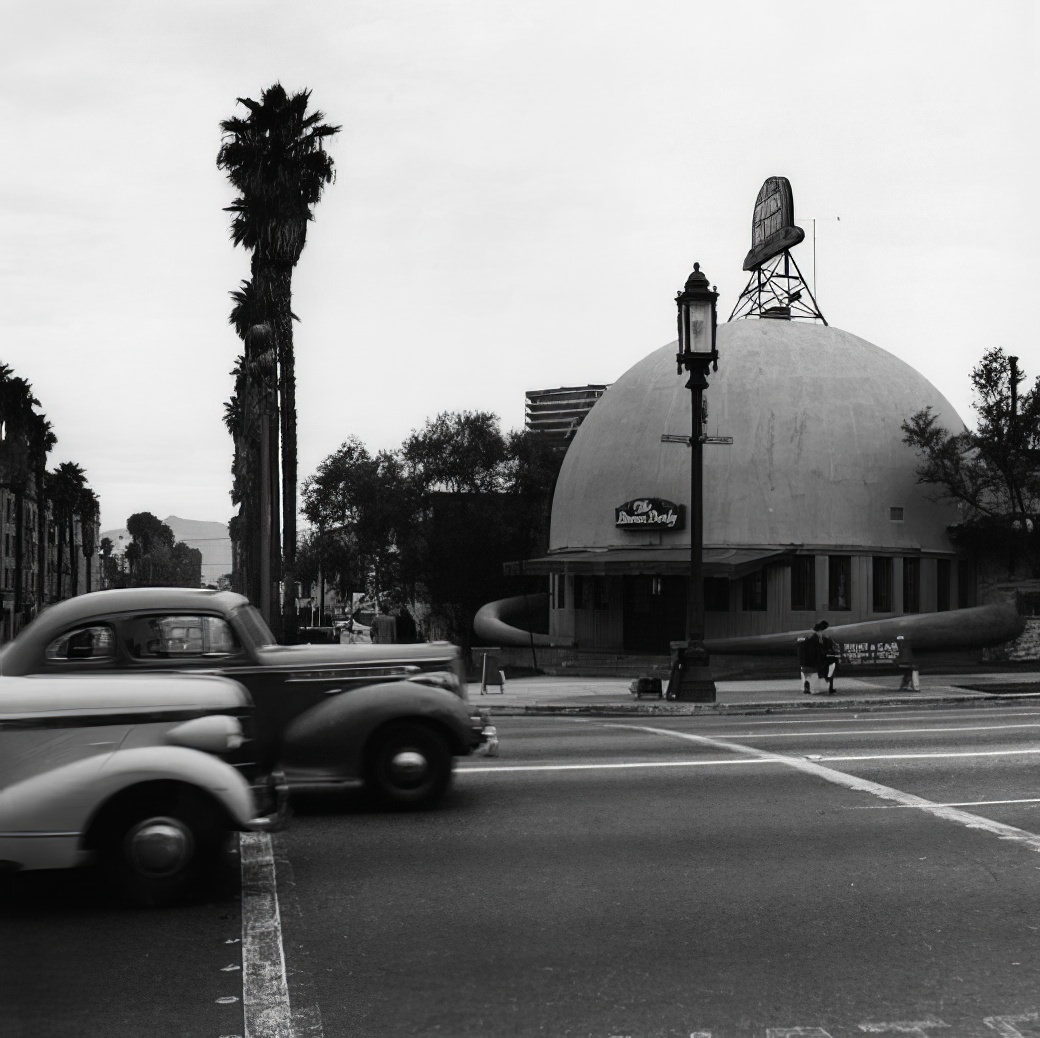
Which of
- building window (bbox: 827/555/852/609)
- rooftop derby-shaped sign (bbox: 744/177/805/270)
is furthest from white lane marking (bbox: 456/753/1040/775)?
rooftop derby-shaped sign (bbox: 744/177/805/270)

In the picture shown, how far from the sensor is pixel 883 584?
40.1 m

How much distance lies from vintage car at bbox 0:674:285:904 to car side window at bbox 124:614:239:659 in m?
2.20

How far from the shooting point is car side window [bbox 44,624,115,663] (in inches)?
377

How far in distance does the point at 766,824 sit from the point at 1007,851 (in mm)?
1772

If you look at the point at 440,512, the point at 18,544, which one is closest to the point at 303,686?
the point at 440,512

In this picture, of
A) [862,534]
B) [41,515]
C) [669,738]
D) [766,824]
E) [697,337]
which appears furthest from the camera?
[41,515]

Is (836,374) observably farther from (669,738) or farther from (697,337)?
(669,738)

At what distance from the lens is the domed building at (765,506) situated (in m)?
38.8

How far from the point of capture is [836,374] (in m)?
40.8

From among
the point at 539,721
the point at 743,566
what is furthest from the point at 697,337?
the point at 743,566

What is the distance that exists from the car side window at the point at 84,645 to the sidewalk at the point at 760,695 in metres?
12.5

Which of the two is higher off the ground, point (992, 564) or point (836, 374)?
point (836, 374)

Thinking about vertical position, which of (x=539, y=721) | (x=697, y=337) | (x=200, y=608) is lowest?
(x=539, y=721)

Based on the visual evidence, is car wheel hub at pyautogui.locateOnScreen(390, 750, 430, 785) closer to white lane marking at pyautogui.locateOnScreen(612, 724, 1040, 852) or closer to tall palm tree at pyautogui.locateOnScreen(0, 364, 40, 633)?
white lane marking at pyautogui.locateOnScreen(612, 724, 1040, 852)
